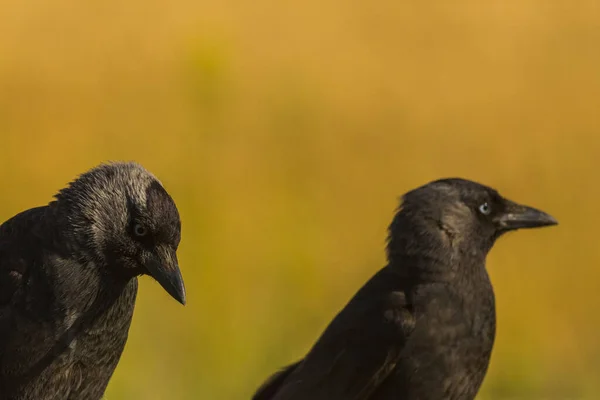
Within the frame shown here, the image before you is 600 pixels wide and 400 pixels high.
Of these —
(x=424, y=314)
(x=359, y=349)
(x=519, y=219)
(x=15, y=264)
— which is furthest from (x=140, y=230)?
(x=519, y=219)

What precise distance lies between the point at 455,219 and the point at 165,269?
145 cm

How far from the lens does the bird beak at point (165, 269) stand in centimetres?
623

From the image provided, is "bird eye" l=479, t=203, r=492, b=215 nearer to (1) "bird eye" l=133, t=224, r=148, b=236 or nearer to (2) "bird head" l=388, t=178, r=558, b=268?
(2) "bird head" l=388, t=178, r=558, b=268

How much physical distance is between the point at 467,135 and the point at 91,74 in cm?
303

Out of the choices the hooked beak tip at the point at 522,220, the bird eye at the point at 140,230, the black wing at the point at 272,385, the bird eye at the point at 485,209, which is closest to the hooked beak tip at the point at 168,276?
the bird eye at the point at 140,230

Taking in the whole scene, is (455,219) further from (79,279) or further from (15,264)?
(15,264)

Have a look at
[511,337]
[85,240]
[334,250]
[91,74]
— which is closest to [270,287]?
[334,250]

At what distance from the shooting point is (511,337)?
10320 millimetres

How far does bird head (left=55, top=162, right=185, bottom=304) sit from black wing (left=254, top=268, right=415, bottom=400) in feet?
3.02

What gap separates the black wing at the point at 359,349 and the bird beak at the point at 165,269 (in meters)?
0.92

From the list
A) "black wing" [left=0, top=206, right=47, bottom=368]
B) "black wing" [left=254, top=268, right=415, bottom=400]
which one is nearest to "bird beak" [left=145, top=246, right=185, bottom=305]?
"black wing" [left=0, top=206, right=47, bottom=368]

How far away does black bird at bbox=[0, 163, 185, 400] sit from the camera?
20.3ft

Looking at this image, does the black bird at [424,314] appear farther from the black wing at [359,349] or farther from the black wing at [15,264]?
the black wing at [15,264]

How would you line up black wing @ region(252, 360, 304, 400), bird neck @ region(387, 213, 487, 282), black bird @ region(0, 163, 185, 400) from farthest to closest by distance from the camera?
1. black wing @ region(252, 360, 304, 400)
2. bird neck @ region(387, 213, 487, 282)
3. black bird @ region(0, 163, 185, 400)
